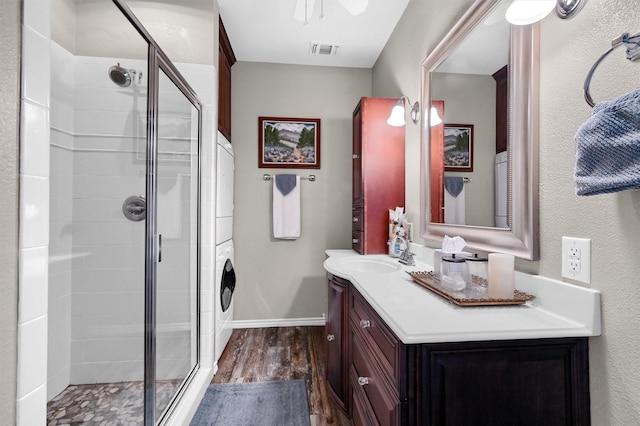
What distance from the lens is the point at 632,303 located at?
72 cm

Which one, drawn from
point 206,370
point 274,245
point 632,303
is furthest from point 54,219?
point 632,303

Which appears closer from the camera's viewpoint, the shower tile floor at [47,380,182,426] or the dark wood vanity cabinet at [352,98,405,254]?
the shower tile floor at [47,380,182,426]

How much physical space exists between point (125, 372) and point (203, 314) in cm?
53

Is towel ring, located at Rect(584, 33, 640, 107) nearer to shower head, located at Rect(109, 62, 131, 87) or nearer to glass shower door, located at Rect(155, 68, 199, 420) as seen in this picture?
glass shower door, located at Rect(155, 68, 199, 420)

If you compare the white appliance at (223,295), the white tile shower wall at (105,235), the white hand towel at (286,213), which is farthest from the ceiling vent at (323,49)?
the white appliance at (223,295)

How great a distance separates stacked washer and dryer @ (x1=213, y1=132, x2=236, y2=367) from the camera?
2.19 m

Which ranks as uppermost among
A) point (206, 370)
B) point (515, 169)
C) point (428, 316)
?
point (515, 169)

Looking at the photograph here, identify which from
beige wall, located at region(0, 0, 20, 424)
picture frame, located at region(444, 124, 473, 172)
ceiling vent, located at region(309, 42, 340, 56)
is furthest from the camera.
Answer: ceiling vent, located at region(309, 42, 340, 56)

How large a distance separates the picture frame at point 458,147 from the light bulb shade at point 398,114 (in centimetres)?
58

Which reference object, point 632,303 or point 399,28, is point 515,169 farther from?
point 399,28

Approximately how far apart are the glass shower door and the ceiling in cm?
86

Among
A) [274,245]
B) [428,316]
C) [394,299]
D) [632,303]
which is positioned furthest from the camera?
[274,245]

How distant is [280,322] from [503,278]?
2.31 meters

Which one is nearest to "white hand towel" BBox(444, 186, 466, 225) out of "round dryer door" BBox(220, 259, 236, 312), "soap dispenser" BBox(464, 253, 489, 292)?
"soap dispenser" BBox(464, 253, 489, 292)
